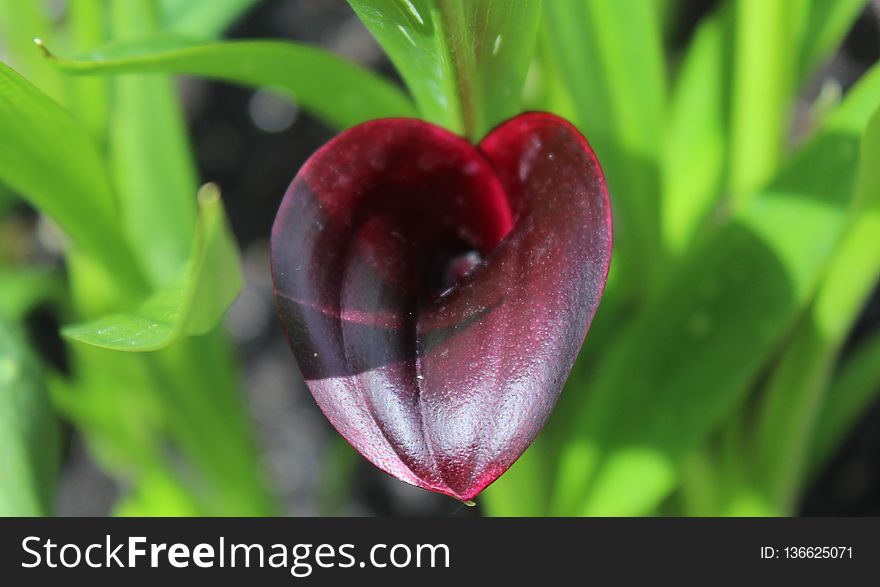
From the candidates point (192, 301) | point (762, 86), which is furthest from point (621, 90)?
point (192, 301)

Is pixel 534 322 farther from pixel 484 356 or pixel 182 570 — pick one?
pixel 182 570

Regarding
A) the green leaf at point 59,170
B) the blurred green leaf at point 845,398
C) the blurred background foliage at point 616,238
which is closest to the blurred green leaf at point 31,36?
the blurred background foliage at point 616,238

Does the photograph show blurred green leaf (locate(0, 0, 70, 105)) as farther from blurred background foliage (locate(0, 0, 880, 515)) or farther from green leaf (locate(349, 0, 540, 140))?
green leaf (locate(349, 0, 540, 140))

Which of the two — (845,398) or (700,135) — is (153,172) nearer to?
(700,135)

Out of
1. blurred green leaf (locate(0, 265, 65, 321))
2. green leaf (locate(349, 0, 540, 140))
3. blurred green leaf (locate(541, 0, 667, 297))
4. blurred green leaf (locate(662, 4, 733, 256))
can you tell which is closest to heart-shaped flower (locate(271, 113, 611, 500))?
green leaf (locate(349, 0, 540, 140))

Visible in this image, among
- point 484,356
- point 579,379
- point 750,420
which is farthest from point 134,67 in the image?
point 750,420

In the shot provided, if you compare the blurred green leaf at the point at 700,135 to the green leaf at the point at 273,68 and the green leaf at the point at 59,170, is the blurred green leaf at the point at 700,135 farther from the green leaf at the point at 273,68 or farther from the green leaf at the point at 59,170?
the green leaf at the point at 59,170
